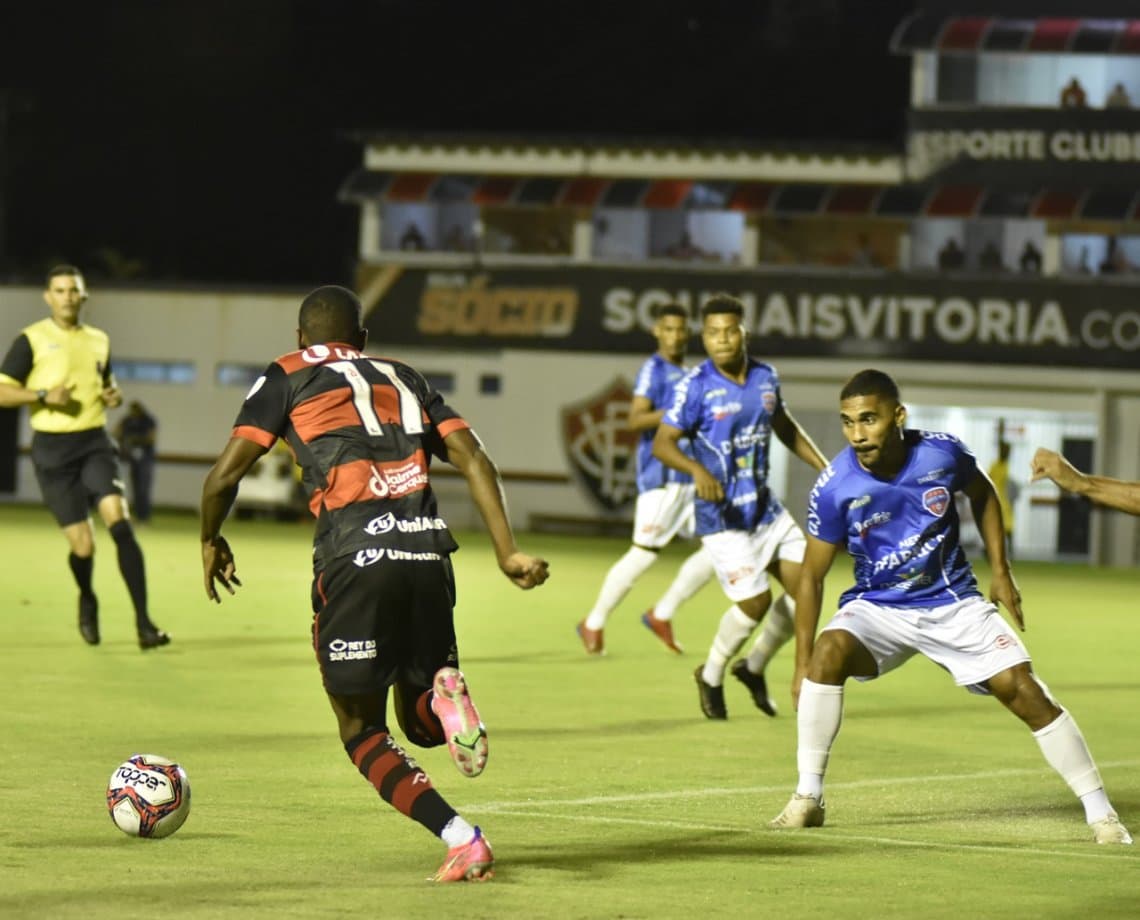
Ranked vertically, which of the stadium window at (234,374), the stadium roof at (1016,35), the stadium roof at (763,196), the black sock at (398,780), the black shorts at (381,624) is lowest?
the stadium window at (234,374)

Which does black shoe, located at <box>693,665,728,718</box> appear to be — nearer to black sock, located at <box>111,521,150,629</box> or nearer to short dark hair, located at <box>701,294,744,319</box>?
short dark hair, located at <box>701,294,744,319</box>

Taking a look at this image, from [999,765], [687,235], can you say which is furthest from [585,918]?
[687,235]

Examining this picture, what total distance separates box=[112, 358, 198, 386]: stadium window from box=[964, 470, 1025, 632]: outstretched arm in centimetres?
3674

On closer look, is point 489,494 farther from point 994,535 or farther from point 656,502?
point 656,502

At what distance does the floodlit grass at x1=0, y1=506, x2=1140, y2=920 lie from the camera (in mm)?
7219

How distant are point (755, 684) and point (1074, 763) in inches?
164

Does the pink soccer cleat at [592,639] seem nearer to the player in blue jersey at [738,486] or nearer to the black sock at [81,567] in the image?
the black sock at [81,567]

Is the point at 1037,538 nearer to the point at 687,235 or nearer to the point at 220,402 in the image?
the point at 687,235

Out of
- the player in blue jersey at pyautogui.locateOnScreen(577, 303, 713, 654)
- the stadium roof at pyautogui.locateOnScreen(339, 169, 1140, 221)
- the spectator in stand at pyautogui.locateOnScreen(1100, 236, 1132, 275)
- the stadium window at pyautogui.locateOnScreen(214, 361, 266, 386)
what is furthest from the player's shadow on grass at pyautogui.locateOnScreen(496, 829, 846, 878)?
the stadium window at pyautogui.locateOnScreen(214, 361, 266, 386)

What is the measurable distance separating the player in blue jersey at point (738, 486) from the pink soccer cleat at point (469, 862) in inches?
199

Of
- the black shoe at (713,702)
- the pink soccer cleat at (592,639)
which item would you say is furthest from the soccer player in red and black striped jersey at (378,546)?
the pink soccer cleat at (592,639)

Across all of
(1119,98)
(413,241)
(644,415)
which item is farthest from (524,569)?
(413,241)

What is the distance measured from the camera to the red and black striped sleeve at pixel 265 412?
7.50 meters

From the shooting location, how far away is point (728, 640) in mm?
12352
